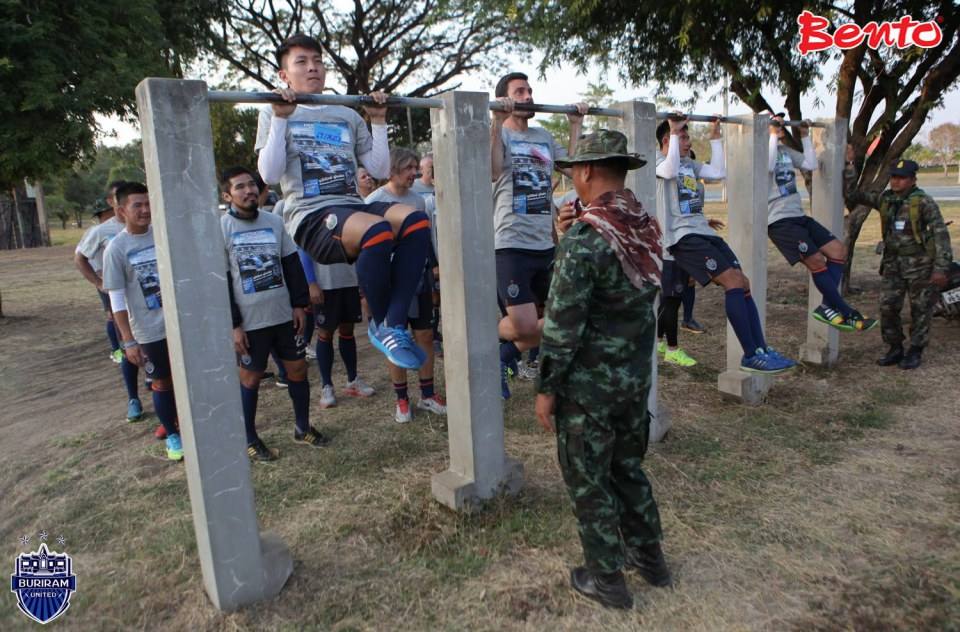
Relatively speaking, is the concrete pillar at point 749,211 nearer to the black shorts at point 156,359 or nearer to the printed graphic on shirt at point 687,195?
the printed graphic on shirt at point 687,195

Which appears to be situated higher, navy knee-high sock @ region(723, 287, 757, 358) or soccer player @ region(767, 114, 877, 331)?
A: soccer player @ region(767, 114, 877, 331)

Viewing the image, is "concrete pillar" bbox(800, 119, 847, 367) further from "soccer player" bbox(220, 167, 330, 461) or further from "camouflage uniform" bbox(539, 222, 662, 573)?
"soccer player" bbox(220, 167, 330, 461)

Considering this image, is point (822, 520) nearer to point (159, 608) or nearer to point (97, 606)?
point (159, 608)

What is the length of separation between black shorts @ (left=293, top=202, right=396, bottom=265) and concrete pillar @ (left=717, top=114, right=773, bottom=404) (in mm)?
2805

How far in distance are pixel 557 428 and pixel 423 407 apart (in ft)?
8.32

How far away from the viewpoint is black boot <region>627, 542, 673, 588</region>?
2.69 meters

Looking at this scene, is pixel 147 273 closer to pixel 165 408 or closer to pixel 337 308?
pixel 165 408

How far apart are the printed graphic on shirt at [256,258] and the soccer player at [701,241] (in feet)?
8.54

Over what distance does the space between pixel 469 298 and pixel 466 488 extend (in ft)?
3.04

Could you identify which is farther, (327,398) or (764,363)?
(327,398)

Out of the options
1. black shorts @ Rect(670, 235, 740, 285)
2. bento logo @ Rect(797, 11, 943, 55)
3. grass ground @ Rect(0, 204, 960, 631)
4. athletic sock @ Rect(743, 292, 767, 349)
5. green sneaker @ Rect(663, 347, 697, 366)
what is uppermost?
bento logo @ Rect(797, 11, 943, 55)

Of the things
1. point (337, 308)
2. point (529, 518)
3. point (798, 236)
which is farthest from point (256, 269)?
point (798, 236)

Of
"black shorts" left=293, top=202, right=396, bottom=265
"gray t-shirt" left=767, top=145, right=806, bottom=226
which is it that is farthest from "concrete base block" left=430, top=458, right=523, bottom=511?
"gray t-shirt" left=767, top=145, right=806, bottom=226

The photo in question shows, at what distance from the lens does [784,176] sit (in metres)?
5.41
